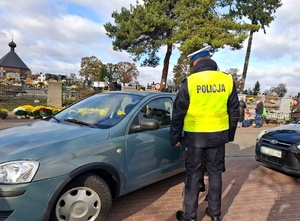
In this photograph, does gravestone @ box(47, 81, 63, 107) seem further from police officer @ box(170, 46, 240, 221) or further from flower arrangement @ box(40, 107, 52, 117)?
police officer @ box(170, 46, 240, 221)

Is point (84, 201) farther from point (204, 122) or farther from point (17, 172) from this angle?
point (204, 122)

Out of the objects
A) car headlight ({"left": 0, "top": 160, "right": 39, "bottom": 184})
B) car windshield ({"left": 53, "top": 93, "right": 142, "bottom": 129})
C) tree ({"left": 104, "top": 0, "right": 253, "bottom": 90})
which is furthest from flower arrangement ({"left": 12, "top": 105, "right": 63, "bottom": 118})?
tree ({"left": 104, "top": 0, "right": 253, "bottom": 90})

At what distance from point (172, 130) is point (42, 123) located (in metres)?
1.79

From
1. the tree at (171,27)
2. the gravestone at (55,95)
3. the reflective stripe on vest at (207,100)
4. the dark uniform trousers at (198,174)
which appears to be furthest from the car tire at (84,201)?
the tree at (171,27)

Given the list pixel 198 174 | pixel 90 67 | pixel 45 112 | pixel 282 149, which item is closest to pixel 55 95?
pixel 45 112

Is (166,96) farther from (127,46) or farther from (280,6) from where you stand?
(280,6)

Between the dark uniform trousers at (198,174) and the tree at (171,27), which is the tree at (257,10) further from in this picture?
the dark uniform trousers at (198,174)

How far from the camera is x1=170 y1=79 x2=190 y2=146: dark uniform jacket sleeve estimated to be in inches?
114

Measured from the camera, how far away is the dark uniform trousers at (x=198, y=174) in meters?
2.97

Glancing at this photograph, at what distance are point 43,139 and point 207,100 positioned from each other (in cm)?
181

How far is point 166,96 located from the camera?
427 centimetres

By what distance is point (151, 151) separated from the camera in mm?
3578

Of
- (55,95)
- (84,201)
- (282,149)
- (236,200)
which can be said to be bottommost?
(236,200)

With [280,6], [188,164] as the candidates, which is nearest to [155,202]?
[188,164]
